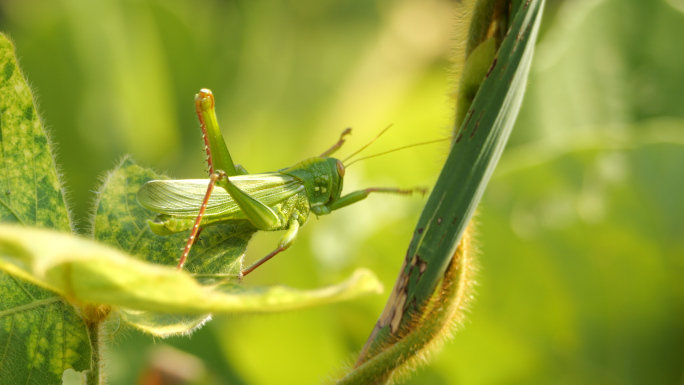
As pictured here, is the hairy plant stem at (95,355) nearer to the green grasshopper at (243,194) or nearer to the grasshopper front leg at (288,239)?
the green grasshopper at (243,194)

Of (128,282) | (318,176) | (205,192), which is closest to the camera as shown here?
(128,282)

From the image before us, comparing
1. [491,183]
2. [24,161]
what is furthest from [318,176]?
[24,161]

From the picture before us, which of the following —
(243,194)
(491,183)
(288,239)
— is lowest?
(491,183)

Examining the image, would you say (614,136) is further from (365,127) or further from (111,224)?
(365,127)

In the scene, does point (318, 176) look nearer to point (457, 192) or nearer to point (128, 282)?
point (457, 192)

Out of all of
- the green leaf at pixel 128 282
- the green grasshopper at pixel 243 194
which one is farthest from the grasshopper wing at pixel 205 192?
the green leaf at pixel 128 282

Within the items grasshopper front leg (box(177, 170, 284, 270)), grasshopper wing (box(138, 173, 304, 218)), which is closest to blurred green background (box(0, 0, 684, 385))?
grasshopper wing (box(138, 173, 304, 218))

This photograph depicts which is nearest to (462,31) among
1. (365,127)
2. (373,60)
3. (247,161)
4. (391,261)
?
(391,261)
